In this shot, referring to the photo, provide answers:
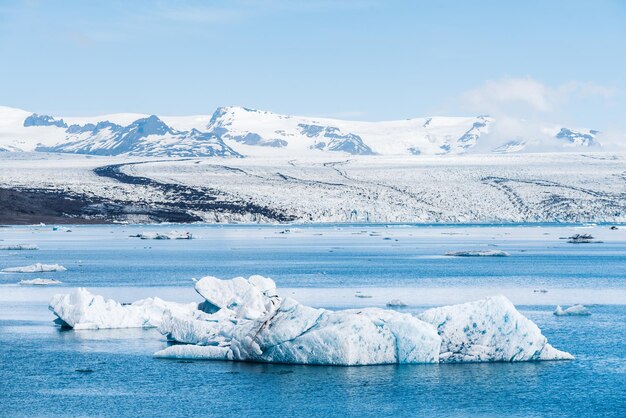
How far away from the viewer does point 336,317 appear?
55.9 feet

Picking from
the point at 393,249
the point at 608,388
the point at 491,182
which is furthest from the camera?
the point at 491,182

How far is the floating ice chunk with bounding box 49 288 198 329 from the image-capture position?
21.8 meters

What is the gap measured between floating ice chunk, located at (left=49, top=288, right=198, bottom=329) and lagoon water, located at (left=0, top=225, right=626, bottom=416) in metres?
0.43

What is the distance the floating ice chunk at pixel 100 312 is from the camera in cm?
2183

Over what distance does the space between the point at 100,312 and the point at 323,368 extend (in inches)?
271

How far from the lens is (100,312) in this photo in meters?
22.0

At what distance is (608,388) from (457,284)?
1681 cm

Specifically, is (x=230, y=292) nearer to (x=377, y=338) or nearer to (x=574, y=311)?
(x=377, y=338)

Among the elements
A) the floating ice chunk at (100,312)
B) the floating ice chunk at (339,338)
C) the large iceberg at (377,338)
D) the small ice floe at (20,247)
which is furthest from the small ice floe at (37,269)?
the floating ice chunk at (339,338)

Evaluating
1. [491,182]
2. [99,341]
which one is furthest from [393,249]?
[491,182]

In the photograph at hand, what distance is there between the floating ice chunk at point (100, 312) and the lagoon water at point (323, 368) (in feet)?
1.41

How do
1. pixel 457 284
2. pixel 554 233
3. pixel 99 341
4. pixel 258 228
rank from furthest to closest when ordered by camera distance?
pixel 258 228
pixel 554 233
pixel 457 284
pixel 99 341

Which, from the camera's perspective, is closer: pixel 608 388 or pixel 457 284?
pixel 608 388

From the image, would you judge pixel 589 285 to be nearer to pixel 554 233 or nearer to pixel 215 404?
pixel 215 404
